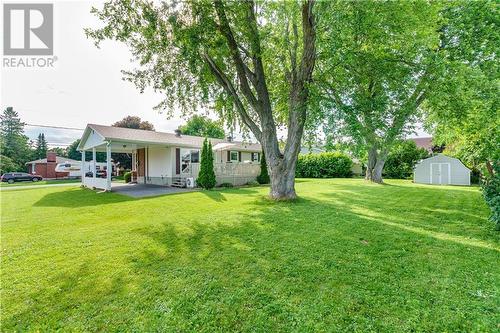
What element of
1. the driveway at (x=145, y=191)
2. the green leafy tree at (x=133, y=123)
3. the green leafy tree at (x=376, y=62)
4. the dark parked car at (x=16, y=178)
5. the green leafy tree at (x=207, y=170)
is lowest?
the driveway at (x=145, y=191)

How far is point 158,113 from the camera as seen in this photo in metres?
13.1

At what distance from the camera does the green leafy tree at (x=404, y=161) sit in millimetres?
23000

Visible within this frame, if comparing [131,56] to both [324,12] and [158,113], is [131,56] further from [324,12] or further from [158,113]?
[324,12]

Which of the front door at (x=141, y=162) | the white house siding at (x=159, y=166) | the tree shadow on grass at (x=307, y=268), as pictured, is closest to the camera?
the tree shadow on grass at (x=307, y=268)

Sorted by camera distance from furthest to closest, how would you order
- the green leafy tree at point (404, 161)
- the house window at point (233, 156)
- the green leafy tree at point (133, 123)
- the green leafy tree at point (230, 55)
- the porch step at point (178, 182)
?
the green leafy tree at point (133, 123) → the green leafy tree at point (404, 161) → the house window at point (233, 156) → the porch step at point (178, 182) → the green leafy tree at point (230, 55)

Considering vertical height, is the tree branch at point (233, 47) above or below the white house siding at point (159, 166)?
above

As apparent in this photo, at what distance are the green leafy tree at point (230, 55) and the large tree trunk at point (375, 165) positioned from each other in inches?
389

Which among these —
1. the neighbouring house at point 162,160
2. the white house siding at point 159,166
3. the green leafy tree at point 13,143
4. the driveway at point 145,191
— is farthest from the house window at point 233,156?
the green leafy tree at point 13,143

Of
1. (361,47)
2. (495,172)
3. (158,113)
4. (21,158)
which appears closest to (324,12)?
(361,47)

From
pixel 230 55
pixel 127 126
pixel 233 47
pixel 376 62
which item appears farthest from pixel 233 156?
pixel 127 126

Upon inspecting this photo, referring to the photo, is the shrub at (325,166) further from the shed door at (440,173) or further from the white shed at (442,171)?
the shed door at (440,173)

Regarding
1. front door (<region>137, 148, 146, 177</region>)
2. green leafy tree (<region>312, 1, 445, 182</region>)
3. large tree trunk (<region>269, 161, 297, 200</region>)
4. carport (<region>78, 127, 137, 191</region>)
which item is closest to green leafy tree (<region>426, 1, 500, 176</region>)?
green leafy tree (<region>312, 1, 445, 182</region>)

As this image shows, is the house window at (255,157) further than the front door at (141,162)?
Yes

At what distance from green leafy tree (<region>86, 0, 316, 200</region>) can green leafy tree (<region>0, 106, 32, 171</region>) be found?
1397 inches
